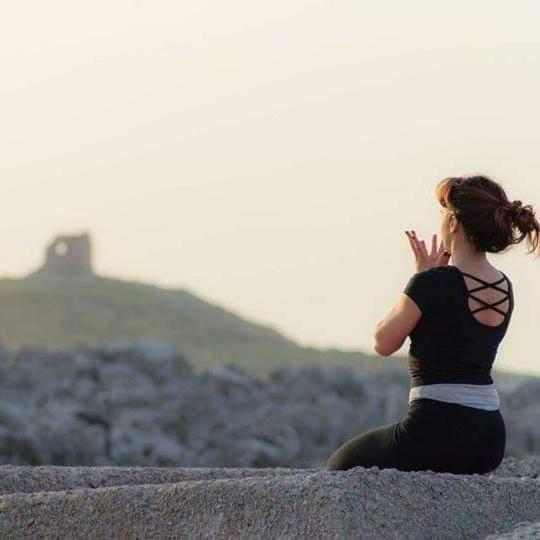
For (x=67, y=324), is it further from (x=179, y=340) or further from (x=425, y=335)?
(x=425, y=335)

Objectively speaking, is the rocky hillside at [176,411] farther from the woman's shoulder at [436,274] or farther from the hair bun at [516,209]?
the hair bun at [516,209]

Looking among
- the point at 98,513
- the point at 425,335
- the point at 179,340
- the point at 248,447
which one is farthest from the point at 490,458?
the point at 179,340

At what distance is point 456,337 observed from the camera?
666 cm

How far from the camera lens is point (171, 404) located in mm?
25203

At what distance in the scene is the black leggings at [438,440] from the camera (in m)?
6.66

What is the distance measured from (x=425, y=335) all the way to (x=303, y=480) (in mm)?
1020

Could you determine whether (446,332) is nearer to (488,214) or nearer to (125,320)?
(488,214)

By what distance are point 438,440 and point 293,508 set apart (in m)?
1.03

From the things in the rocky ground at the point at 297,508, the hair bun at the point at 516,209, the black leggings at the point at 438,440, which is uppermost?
the hair bun at the point at 516,209

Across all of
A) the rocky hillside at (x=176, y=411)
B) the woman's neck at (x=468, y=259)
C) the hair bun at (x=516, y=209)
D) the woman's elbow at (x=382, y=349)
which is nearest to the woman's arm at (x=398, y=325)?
the woman's elbow at (x=382, y=349)

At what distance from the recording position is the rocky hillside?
22328 millimetres

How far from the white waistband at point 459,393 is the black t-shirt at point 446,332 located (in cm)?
2

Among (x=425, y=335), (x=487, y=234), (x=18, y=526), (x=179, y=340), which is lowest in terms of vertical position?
(x=179, y=340)

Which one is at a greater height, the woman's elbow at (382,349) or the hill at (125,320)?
the woman's elbow at (382,349)
